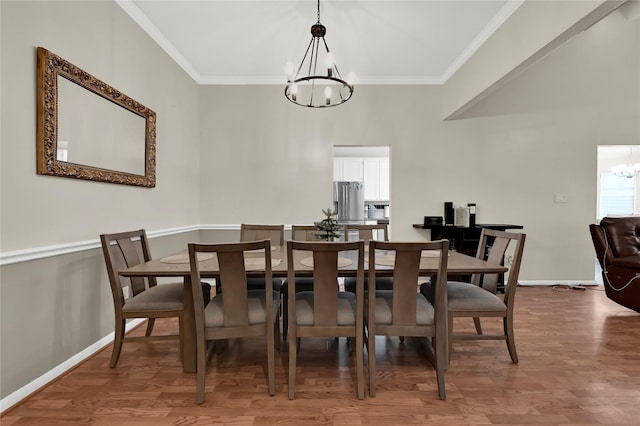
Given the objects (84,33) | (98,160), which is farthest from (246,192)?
(84,33)

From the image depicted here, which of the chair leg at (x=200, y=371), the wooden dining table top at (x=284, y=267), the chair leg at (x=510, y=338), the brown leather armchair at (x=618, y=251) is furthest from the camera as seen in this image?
the brown leather armchair at (x=618, y=251)

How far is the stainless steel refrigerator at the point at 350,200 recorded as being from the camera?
21.9 ft

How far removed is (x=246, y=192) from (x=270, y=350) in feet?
9.37

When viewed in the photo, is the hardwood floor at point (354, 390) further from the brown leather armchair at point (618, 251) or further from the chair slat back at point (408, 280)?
the brown leather armchair at point (618, 251)

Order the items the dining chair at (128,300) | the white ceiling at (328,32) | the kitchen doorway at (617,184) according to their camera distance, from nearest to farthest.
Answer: the dining chair at (128,300), the white ceiling at (328,32), the kitchen doorway at (617,184)

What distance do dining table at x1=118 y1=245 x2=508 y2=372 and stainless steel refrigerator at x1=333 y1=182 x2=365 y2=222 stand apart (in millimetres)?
4290

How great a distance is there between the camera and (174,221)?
3.71 meters

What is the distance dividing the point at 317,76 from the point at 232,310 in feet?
5.91

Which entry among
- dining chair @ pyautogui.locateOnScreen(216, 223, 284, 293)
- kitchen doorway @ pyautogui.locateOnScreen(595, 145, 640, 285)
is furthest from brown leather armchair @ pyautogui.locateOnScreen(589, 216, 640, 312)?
kitchen doorway @ pyautogui.locateOnScreen(595, 145, 640, 285)

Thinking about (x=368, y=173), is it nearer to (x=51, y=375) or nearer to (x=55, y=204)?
(x=55, y=204)

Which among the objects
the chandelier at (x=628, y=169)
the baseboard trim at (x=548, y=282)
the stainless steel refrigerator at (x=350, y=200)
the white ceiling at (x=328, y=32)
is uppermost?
the white ceiling at (x=328, y=32)

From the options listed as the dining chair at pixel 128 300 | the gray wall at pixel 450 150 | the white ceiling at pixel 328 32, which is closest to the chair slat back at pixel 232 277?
the dining chair at pixel 128 300

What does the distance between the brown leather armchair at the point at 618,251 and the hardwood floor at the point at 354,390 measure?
80 cm

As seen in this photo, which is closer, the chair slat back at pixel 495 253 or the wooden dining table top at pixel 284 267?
the wooden dining table top at pixel 284 267
